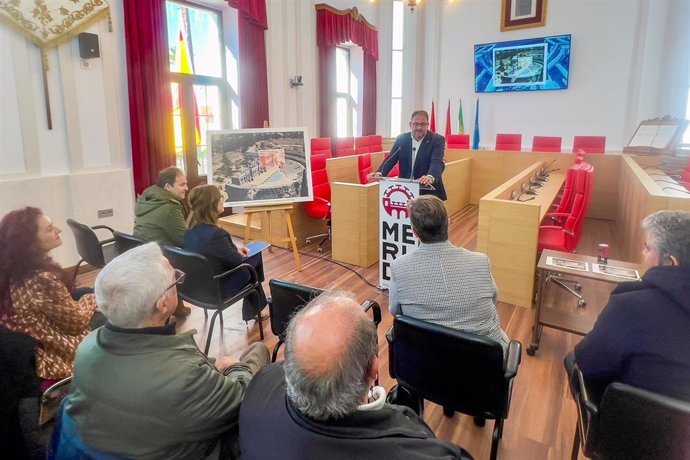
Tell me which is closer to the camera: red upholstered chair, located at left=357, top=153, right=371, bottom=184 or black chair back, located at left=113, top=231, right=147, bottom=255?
black chair back, located at left=113, top=231, right=147, bottom=255

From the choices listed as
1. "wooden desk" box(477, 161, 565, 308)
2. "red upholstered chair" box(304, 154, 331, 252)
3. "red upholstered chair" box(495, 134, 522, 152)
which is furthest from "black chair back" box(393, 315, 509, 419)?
"red upholstered chair" box(495, 134, 522, 152)

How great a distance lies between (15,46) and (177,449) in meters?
4.04

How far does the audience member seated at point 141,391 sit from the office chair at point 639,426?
105 centimetres

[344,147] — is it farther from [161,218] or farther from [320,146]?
[161,218]

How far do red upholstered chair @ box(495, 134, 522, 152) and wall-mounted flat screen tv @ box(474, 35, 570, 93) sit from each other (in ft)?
4.40

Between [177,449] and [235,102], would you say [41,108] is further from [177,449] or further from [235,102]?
[177,449]

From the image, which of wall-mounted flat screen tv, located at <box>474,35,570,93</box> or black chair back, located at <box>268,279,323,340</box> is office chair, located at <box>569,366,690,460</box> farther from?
wall-mounted flat screen tv, located at <box>474,35,570,93</box>

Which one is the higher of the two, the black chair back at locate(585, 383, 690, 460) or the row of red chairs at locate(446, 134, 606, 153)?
the row of red chairs at locate(446, 134, 606, 153)

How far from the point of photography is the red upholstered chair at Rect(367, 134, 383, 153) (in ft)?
28.3

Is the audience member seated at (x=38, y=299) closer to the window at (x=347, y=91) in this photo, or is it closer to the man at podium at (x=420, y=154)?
the man at podium at (x=420, y=154)

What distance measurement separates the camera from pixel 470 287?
1666 mm

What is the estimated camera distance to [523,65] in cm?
860

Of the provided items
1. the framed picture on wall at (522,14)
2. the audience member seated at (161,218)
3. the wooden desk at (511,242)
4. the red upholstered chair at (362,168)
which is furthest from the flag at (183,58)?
the framed picture on wall at (522,14)

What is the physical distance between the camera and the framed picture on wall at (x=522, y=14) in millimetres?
8297
